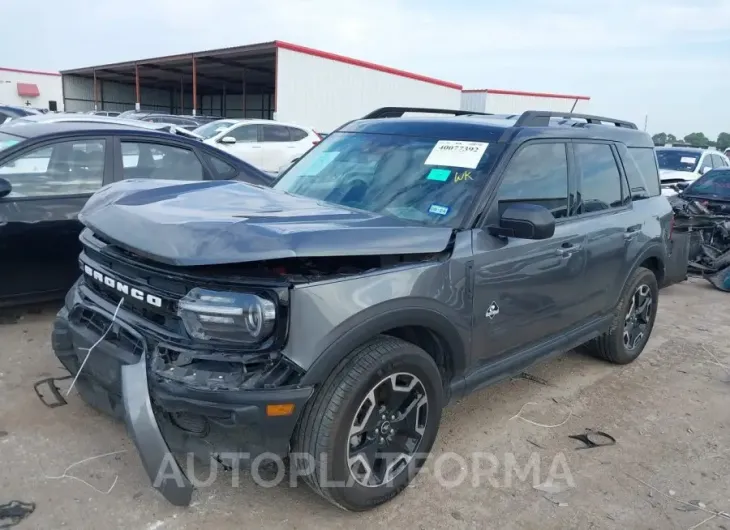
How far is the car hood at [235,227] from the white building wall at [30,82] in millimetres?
48276

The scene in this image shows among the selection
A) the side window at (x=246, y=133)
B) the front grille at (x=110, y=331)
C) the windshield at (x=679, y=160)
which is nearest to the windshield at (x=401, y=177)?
the front grille at (x=110, y=331)

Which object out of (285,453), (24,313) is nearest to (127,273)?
(285,453)

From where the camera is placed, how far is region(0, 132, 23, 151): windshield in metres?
4.66

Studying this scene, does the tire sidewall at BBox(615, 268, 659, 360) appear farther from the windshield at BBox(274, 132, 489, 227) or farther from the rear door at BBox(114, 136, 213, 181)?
the rear door at BBox(114, 136, 213, 181)

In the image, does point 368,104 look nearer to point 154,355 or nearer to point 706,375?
point 706,375

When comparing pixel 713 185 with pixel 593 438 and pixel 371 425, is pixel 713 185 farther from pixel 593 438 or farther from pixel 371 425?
pixel 371 425

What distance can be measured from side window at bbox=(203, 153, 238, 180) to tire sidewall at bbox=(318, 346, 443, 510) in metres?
3.45

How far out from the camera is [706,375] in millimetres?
4848

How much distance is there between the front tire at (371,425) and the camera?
8.33ft

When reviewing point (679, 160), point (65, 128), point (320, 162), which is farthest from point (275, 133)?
point (320, 162)

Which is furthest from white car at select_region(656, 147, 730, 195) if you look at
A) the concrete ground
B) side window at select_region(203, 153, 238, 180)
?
side window at select_region(203, 153, 238, 180)

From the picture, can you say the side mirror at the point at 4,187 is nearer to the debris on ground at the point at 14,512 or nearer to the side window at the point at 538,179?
the debris on ground at the point at 14,512

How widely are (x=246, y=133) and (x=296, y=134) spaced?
151cm

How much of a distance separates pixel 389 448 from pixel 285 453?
0.58 meters
